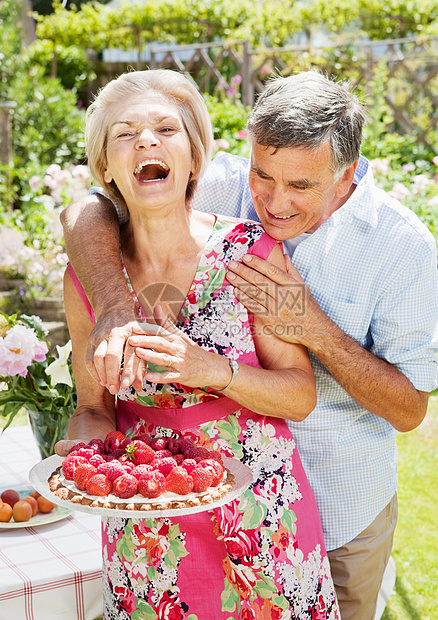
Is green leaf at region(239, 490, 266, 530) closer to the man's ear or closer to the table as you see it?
the table

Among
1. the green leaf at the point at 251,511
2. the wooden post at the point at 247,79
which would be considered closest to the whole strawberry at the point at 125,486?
the green leaf at the point at 251,511

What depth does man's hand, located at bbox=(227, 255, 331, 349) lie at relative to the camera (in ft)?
5.90

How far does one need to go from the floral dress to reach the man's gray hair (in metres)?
0.28

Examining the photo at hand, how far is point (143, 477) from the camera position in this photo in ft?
4.91

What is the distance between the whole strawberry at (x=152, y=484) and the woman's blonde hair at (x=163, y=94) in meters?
0.88

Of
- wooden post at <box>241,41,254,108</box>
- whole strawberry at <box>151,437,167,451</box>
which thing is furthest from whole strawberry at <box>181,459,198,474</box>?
wooden post at <box>241,41,254,108</box>

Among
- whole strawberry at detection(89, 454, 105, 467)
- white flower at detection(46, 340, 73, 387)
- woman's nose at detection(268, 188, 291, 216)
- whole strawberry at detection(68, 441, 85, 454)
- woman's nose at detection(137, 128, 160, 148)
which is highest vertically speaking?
woman's nose at detection(137, 128, 160, 148)

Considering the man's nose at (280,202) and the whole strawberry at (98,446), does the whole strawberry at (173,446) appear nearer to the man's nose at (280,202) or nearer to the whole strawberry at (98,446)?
the whole strawberry at (98,446)

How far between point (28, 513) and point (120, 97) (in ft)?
4.04

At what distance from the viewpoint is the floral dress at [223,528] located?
1725 millimetres

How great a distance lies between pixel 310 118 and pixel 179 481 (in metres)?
1.01

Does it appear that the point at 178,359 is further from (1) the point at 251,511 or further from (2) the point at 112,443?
(1) the point at 251,511

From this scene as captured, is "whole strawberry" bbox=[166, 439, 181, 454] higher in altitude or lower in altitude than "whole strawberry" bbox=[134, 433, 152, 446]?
higher

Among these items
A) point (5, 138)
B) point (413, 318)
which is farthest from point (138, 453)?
point (5, 138)
